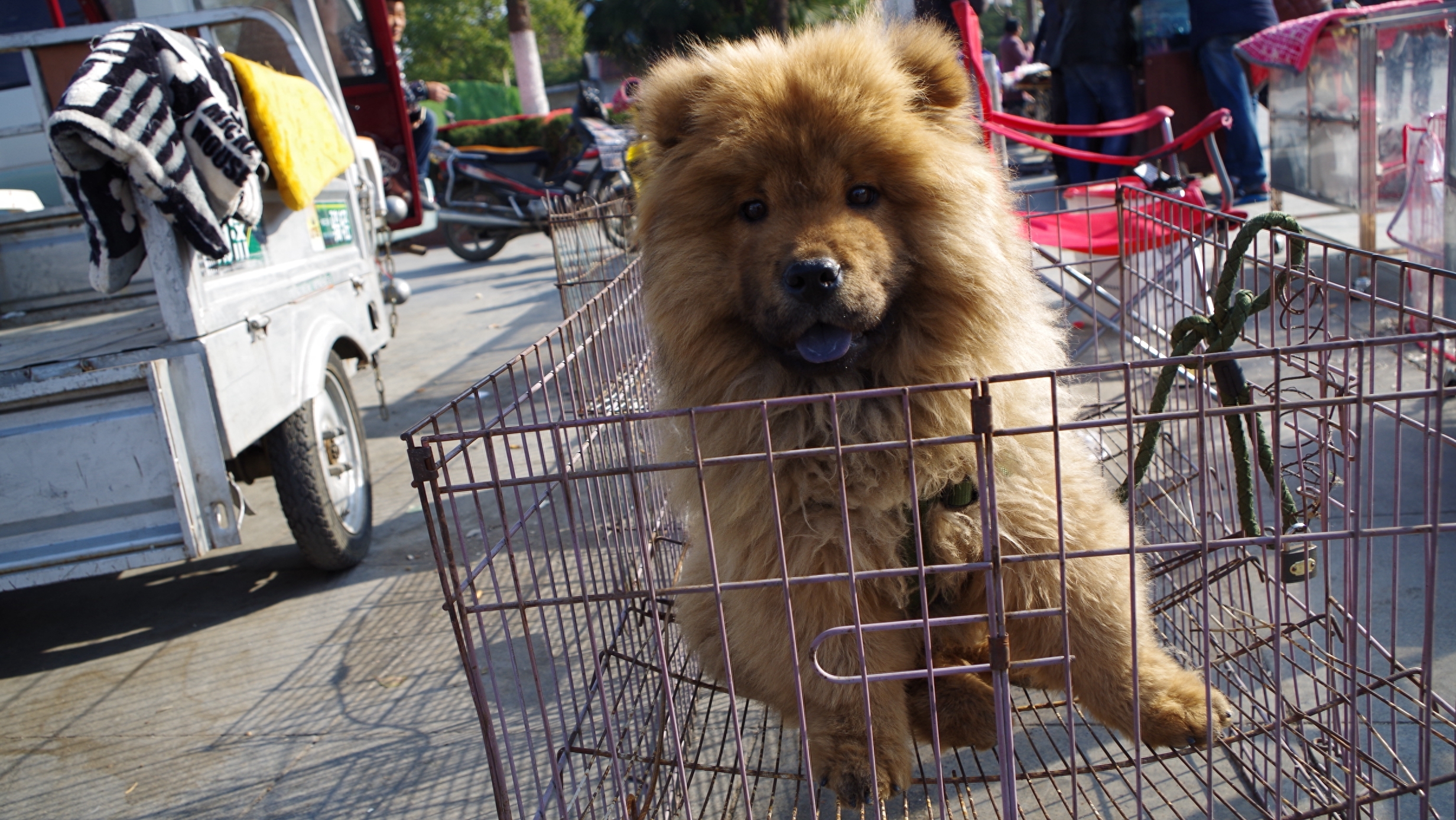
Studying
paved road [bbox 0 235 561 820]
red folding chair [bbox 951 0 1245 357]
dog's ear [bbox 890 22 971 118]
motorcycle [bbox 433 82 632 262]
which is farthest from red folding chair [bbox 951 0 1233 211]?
motorcycle [bbox 433 82 632 262]

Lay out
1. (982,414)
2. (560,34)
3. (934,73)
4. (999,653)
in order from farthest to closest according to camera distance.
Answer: (560,34) → (934,73) → (999,653) → (982,414)

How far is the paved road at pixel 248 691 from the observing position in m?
2.51

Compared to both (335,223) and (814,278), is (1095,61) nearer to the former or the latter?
(335,223)

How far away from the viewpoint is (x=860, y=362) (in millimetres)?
1916

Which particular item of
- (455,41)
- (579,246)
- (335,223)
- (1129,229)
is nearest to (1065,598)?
(1129,229)

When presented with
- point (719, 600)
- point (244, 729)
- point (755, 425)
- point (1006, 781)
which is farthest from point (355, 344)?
point (1006, 781)

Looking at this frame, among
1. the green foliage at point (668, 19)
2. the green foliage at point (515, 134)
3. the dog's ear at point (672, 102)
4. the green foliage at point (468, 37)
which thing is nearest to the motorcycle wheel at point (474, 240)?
the green foliage at point (515, 134)

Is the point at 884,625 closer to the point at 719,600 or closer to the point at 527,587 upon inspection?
the point at 719,600

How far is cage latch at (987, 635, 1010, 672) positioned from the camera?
4.91ft

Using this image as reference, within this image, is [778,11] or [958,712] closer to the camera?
[958,712]

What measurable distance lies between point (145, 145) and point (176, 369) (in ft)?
2.16

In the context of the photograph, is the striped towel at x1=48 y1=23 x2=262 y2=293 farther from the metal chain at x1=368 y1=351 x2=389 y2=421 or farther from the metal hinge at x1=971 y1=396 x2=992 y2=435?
the metal hinge at x1=971 y1=396 x2=992 y2=435

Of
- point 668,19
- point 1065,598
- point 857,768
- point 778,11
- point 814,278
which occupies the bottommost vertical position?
point 857,768

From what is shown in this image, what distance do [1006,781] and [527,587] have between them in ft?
7.13
